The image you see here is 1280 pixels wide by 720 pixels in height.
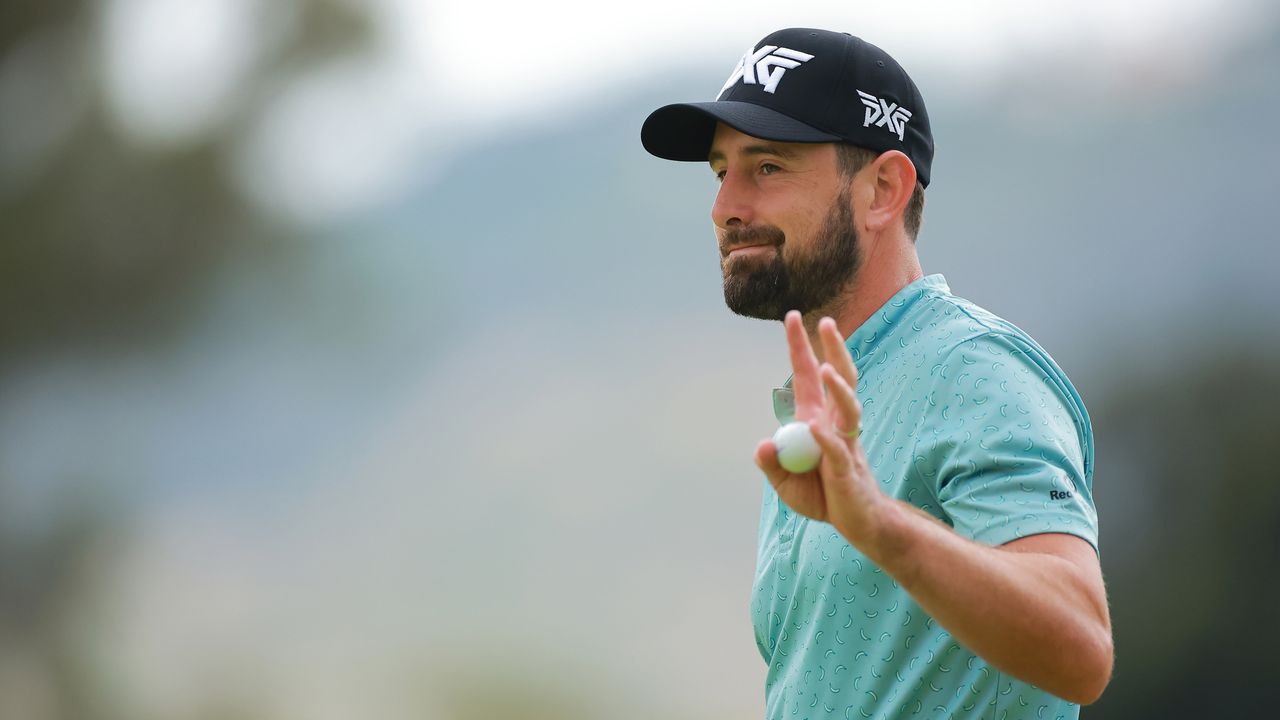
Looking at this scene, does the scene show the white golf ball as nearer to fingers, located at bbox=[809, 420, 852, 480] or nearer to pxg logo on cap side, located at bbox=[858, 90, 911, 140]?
fingers, located at bbox=[809, 420, 852, 480]

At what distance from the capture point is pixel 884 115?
5.69ft

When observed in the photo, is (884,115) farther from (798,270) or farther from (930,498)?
(930,498)

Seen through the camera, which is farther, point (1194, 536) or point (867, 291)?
point (1194, 536)

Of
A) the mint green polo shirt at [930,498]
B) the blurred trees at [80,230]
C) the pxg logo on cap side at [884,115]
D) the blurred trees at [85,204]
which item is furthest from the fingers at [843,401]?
the blurred trees at [85,204]

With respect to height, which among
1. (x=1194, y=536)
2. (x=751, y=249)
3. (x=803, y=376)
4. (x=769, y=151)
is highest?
(x=1194, y=536)

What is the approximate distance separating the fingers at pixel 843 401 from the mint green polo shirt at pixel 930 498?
0.19m

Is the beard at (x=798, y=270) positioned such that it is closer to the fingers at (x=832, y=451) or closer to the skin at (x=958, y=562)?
the skin at (x=958, y=562)

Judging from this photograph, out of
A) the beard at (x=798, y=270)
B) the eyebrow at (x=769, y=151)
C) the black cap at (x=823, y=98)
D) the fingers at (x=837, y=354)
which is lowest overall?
the fingers at (x=837, y=354)

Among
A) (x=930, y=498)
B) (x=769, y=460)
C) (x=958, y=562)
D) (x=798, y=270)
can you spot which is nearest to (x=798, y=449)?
(x=769, y=460)

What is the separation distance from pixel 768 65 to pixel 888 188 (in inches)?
9.7

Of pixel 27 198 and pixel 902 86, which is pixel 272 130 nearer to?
pixel 27 198

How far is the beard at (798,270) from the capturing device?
1.69m

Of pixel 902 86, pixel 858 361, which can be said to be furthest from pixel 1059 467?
pixel 902 86

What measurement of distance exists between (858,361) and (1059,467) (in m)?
0.44
